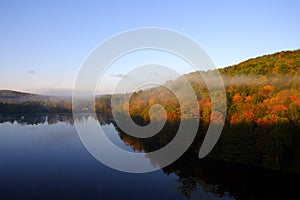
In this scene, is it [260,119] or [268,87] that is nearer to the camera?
[260,119]

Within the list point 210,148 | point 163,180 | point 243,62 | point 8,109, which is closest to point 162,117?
point 210,148

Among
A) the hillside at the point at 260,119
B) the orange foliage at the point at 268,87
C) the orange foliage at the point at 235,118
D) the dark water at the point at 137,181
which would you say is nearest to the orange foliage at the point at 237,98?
the hillside at the point at 260,119

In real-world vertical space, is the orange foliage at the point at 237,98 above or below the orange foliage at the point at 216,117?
above

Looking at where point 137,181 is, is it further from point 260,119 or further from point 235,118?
point 260,119

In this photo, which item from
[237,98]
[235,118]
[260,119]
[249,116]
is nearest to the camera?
[260,119]

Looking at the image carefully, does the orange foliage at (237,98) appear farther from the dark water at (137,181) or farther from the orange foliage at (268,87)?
the dark water at (137,181)

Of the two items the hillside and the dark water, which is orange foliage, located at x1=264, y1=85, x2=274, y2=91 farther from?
the dark water

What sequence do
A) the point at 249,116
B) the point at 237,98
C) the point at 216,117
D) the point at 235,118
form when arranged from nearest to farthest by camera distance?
the point at 249,116
the point at 235,118
the point at 216,117
the point at 237,98

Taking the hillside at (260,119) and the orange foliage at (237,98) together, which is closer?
the hillside at (260,119)

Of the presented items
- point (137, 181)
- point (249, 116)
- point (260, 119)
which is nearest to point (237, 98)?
point (249, 116)

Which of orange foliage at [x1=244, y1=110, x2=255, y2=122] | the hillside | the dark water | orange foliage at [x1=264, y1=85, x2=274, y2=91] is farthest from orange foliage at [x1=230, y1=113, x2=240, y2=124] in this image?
orange foliage at [x1=264, y1=85, x2=274, y2=91]

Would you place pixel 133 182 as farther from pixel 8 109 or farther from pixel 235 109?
pixel 8 109

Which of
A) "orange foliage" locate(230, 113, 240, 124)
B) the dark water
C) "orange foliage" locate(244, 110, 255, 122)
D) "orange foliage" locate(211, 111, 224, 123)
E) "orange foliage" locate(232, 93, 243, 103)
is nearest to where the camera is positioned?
the dark water

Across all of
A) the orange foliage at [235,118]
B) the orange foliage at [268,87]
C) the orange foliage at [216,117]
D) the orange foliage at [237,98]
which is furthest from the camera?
the orange foliage at [237,98]
